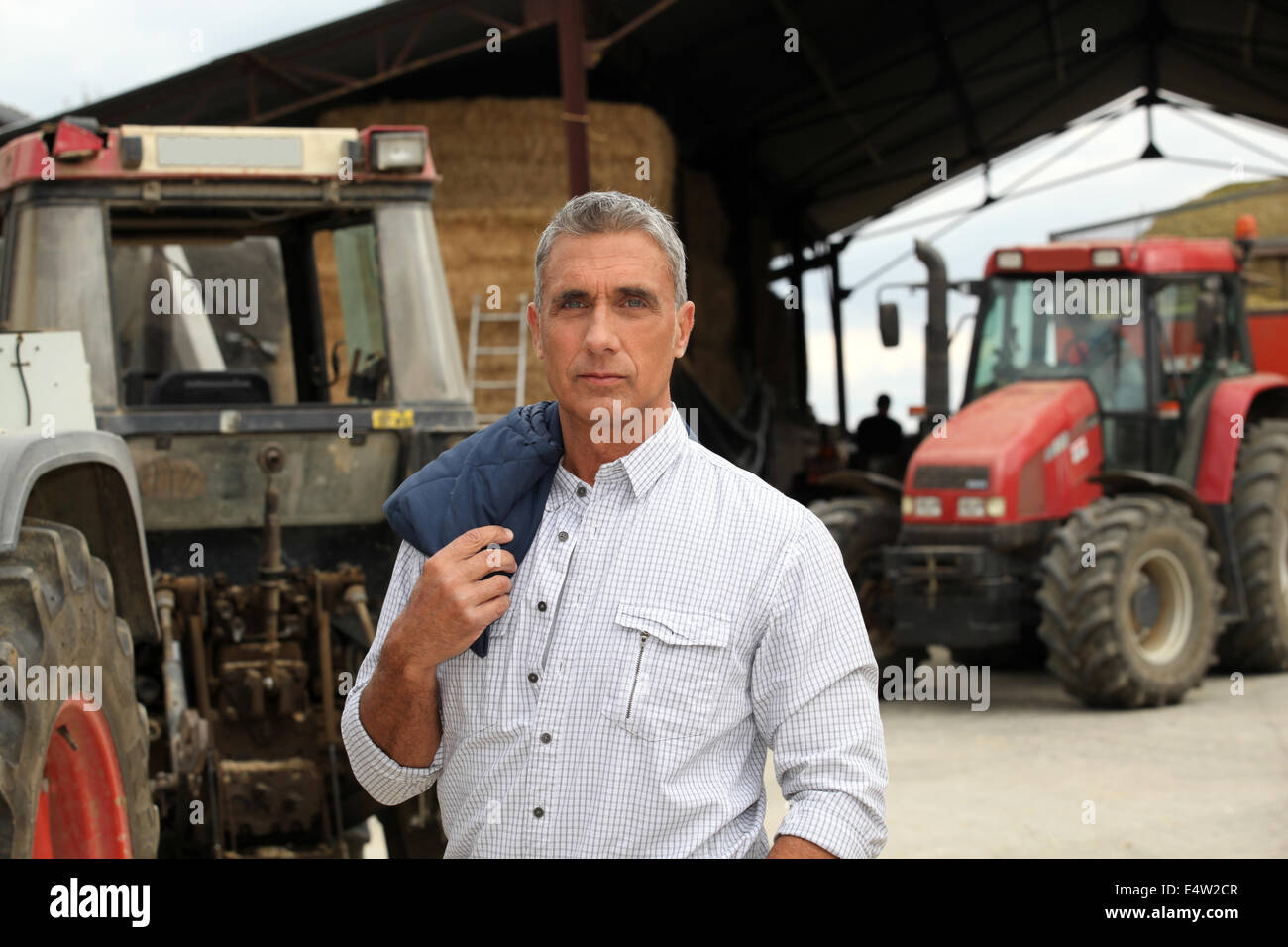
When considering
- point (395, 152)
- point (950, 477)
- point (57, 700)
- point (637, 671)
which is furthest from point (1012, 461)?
point (637, 671)

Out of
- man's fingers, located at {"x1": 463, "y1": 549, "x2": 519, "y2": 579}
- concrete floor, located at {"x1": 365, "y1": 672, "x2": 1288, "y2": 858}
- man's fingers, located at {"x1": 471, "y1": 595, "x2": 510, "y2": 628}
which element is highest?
man's fingers, located at {"x1": 463, "y1": 549, "x2": 519, "y2": 579}

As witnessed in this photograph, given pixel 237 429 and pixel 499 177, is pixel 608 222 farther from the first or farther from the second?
pixel 499 177

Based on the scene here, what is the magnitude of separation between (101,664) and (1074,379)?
691cm

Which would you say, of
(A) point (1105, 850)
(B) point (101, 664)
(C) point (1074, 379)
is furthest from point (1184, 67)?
(B) point (101, 664)

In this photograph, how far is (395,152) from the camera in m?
4.75

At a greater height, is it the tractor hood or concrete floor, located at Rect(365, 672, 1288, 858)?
the tractor hood

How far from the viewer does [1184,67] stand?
18.1m

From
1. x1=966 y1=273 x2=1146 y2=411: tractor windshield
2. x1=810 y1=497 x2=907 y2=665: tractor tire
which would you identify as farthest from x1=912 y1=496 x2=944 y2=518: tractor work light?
x1=966 y1=273 x2=1146 y2=411: tractor windshield

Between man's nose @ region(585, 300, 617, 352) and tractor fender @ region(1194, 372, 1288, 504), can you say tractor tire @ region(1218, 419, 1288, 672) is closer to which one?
tractor fender @ region(1194, 372, 1288, 504)

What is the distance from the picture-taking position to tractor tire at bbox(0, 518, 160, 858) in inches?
102

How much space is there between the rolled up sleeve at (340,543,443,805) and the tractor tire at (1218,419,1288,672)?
7.88 m

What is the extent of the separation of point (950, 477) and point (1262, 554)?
2052 mm

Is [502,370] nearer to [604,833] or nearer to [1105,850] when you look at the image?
[1105,850]
